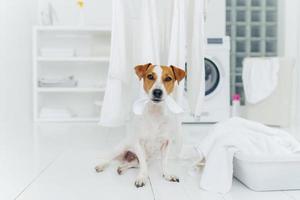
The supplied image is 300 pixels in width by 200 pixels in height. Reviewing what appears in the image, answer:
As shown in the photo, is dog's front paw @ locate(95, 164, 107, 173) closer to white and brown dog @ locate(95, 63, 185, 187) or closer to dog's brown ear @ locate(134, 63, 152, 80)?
white and brown dog @ locate(95, 63, 185, 187)

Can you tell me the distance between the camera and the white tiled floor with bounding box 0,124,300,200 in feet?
4.76

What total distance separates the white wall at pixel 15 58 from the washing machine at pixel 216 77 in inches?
76.4

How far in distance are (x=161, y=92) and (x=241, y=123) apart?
1.52 ft

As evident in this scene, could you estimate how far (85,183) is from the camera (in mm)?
1617

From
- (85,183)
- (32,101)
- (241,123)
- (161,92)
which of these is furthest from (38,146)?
(32,101)

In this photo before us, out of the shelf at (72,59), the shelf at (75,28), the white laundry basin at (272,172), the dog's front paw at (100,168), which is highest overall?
the shelf at (75,28)

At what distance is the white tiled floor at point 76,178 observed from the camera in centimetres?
145

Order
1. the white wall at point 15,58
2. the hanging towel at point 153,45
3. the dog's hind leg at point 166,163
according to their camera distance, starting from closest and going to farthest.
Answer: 1. the dog's hind leg at point 166,163
2. the hanging towel at point 153,45
3. the white wall at point 15,58

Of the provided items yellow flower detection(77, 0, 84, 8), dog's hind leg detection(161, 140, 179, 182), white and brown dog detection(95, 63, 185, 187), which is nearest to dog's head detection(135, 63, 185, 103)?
white and brown dog detection(95, 63, 185, 187)

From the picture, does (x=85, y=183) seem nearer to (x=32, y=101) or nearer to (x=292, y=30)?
(x=32, y=101)

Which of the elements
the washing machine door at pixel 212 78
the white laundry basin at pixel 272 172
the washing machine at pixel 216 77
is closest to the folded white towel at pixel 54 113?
the washing machine at pixel 216 77

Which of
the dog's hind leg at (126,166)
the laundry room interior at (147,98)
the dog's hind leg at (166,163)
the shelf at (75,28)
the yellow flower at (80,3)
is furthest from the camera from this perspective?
the yellow flower at (80,3)

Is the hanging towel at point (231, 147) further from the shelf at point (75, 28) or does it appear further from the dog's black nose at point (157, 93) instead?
the shelf at point (75, 28)

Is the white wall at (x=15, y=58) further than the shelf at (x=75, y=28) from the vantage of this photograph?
No
